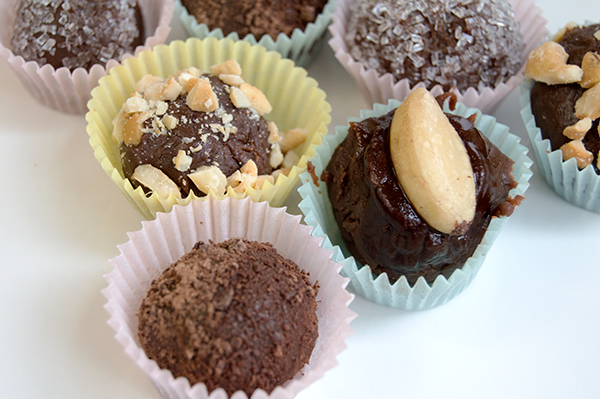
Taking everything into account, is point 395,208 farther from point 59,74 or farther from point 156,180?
point 59,74

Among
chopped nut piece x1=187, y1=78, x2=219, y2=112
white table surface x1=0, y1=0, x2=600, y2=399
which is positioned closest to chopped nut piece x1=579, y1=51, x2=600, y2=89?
white table surface x1=0, y1=0, x2=600, y2=399

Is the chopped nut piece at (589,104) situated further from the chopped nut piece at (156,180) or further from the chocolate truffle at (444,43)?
the chopped nut piece at (156,180)

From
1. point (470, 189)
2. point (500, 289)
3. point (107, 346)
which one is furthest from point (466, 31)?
point (107, 346)

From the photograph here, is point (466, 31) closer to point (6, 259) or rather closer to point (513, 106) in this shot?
point (513, 106)

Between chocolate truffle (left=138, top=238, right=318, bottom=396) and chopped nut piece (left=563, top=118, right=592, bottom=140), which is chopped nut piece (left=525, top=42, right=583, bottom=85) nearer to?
chopped nut piece (left=563, top=118, right=592, bottom=140)

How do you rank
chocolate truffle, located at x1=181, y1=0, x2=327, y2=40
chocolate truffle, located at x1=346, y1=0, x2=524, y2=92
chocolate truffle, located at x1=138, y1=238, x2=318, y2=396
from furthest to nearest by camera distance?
chocolate truffle, located at x1=181, y1=0, x2=327, y2=40, chocolate truffle, located at x1=346, y1=0, x2=524, y2=92, chocolate truffle, located at x1=138, y1=238, x2=318, y2=396

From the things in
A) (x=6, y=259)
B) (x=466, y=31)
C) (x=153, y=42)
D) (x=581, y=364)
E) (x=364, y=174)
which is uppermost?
Result: (x=466, y=31)

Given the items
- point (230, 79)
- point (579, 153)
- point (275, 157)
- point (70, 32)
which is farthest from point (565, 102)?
point (70, 32)
